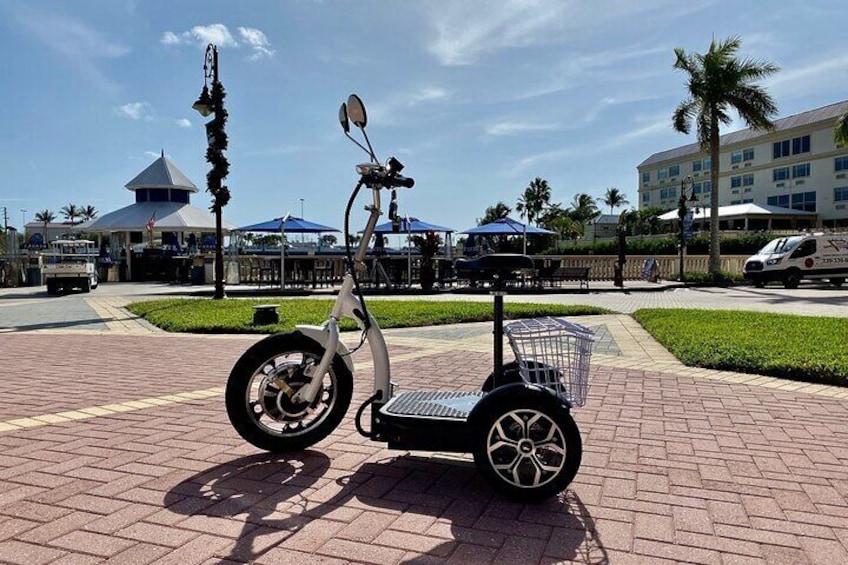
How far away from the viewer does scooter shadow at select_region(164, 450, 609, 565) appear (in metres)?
2.48

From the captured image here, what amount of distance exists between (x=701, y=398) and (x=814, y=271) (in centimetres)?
2089

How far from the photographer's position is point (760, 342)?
735 cm

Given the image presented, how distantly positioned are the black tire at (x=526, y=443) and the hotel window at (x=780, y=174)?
226ft

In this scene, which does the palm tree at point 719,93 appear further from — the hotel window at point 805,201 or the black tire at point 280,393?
the hotel window at point 805,201

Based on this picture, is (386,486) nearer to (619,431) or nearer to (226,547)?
(226,547)

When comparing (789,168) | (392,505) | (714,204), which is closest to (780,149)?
(789,168)

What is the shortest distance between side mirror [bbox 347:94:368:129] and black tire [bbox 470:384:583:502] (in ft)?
5.53

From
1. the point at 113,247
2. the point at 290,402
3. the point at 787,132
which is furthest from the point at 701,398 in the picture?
the point at 787,132

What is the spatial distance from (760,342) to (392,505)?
20.1ft

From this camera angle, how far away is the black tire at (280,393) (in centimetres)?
351

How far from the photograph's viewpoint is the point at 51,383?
223 inches

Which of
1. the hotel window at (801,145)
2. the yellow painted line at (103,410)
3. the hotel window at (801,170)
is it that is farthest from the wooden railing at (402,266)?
the hotel window at (801,145)

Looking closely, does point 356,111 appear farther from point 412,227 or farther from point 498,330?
point 412,227

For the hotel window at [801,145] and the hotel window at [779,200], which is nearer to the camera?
the hotel window at [801,145]
